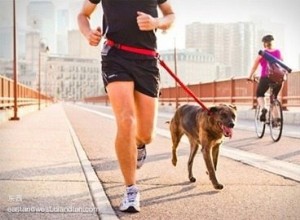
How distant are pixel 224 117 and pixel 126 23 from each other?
4.69ft

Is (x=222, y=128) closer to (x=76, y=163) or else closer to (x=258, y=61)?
(x=76, y=163)

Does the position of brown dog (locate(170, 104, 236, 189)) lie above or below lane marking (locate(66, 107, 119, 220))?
above

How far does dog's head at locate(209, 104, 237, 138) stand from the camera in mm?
5258

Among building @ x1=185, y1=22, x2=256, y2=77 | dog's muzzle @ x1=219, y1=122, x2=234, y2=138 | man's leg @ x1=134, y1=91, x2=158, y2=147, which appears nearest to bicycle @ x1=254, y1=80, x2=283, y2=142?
building @ x1=185, y1=22, x2=256, y2=77

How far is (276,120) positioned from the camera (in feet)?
35.0

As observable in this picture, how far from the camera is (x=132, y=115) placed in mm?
4441

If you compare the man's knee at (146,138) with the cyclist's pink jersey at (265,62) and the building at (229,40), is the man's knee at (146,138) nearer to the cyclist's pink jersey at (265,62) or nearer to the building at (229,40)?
the cyclist's pink jersey at (265,62)

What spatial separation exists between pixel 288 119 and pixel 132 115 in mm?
13814

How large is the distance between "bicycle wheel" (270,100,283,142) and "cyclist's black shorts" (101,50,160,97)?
6.38m

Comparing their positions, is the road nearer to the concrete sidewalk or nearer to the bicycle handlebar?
the concrete sidewalk

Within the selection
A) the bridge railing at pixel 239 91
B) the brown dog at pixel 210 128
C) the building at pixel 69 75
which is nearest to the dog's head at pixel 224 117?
the brown dog at pixel 210 128

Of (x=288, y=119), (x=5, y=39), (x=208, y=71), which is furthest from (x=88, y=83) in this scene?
(x=288, y=119)

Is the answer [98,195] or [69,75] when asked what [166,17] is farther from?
[69,75]

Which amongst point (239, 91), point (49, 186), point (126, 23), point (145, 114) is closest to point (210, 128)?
point (145, 114)
